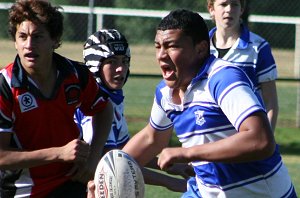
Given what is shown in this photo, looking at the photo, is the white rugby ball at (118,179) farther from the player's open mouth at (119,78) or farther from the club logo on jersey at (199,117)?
the player's open mouth at (119,78)

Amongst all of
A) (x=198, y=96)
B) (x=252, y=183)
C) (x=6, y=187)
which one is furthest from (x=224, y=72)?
(x=6, y=187)

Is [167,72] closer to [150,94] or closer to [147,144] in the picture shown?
[147,144]

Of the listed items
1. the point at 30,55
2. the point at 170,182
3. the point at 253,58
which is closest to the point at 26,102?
the point at 30,55

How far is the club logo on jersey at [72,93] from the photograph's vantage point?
16.9ft

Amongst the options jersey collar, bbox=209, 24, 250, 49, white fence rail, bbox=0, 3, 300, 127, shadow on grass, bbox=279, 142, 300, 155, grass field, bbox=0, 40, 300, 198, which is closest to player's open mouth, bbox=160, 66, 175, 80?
jersey collar, bbox=209, 24, 250, 49

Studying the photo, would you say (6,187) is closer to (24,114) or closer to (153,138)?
(24,114)

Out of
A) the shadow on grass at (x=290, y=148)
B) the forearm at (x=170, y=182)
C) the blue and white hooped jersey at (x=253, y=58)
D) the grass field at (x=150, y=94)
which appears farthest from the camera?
the grass field at (x=150, y=94)

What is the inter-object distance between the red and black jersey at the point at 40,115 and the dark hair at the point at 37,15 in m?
0.19

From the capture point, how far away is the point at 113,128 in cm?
592

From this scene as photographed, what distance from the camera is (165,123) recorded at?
4.91 metres

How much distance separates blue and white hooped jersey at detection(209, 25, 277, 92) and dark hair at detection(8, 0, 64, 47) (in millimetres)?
2173

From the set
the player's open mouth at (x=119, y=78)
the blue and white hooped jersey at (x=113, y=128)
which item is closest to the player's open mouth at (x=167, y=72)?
the blue and white hooped jersey at (x=113, y=128)

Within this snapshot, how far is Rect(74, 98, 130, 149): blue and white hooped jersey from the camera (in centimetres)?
568

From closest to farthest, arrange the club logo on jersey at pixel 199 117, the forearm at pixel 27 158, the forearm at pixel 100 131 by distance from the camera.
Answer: the club logo on jersey at pixel 199 117
the forearm at pixel 27 158
the forearm at pixel 100 131
